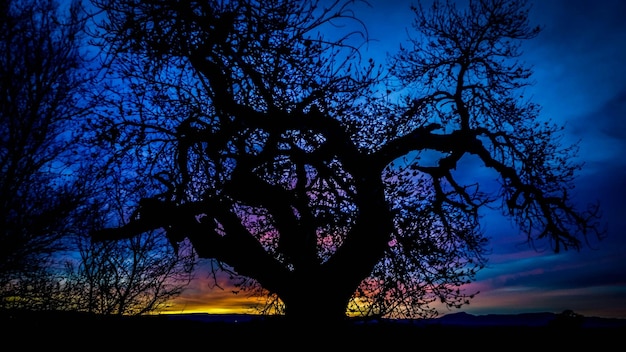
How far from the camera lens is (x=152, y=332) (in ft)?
18.6

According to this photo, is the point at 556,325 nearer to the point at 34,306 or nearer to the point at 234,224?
the point at 234,224

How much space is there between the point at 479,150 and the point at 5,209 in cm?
1108

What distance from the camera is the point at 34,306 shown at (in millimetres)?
8680

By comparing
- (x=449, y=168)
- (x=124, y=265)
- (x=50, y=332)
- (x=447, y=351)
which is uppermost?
(x=449, y=168)

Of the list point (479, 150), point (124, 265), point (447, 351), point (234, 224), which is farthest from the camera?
point (124, 265)

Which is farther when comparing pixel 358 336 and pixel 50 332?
pixel 358 336

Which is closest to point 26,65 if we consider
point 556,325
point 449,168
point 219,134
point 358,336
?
point 219,134

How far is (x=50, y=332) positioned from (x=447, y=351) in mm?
6094

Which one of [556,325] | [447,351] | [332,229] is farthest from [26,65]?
[556,325]

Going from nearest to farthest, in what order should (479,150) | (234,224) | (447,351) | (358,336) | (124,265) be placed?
(447,351), (358,336), (234,224), (479,150), (124,265)

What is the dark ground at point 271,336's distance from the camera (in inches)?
199

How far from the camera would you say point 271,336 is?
568 centimetres

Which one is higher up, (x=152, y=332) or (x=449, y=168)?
(x=449, y=168)

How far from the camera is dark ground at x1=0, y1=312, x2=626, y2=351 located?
199 inches
